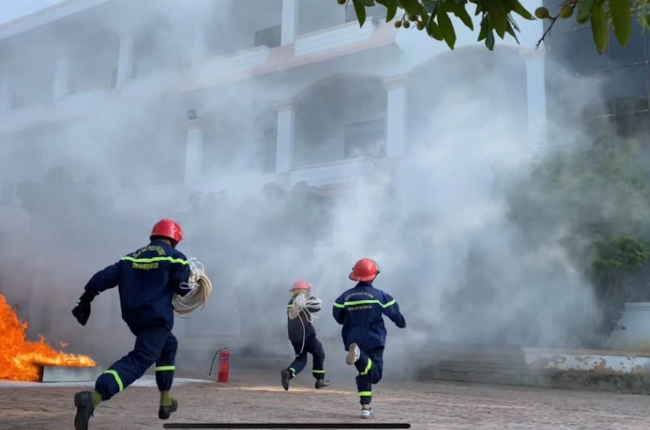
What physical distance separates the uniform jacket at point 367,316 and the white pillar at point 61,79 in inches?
480

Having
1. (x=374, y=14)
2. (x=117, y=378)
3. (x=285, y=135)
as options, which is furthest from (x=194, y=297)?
(x=374, y=14)

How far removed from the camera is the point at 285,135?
15453 mm

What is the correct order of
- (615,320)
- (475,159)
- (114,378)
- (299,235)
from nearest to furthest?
1. (114,378)
2. (615,320)
3. (475,159)
4. (299,235)

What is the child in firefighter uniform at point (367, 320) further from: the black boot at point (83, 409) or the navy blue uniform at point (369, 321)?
the black boot at point (83, 409)

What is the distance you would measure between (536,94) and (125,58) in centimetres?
923

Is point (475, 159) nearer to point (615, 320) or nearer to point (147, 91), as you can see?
point (615, 320)

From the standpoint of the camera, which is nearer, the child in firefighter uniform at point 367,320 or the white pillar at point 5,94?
the child in firefighter uniform at point 367,320

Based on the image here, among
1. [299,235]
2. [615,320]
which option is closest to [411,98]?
[299,235]

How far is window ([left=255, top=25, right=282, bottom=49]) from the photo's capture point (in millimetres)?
16862

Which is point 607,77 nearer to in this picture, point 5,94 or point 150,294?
point 150,294

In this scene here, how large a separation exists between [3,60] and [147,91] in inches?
144

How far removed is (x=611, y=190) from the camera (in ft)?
32.6

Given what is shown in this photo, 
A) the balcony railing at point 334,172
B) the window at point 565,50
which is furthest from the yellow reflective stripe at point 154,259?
the window at point 565,50

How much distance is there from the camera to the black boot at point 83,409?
358cm
